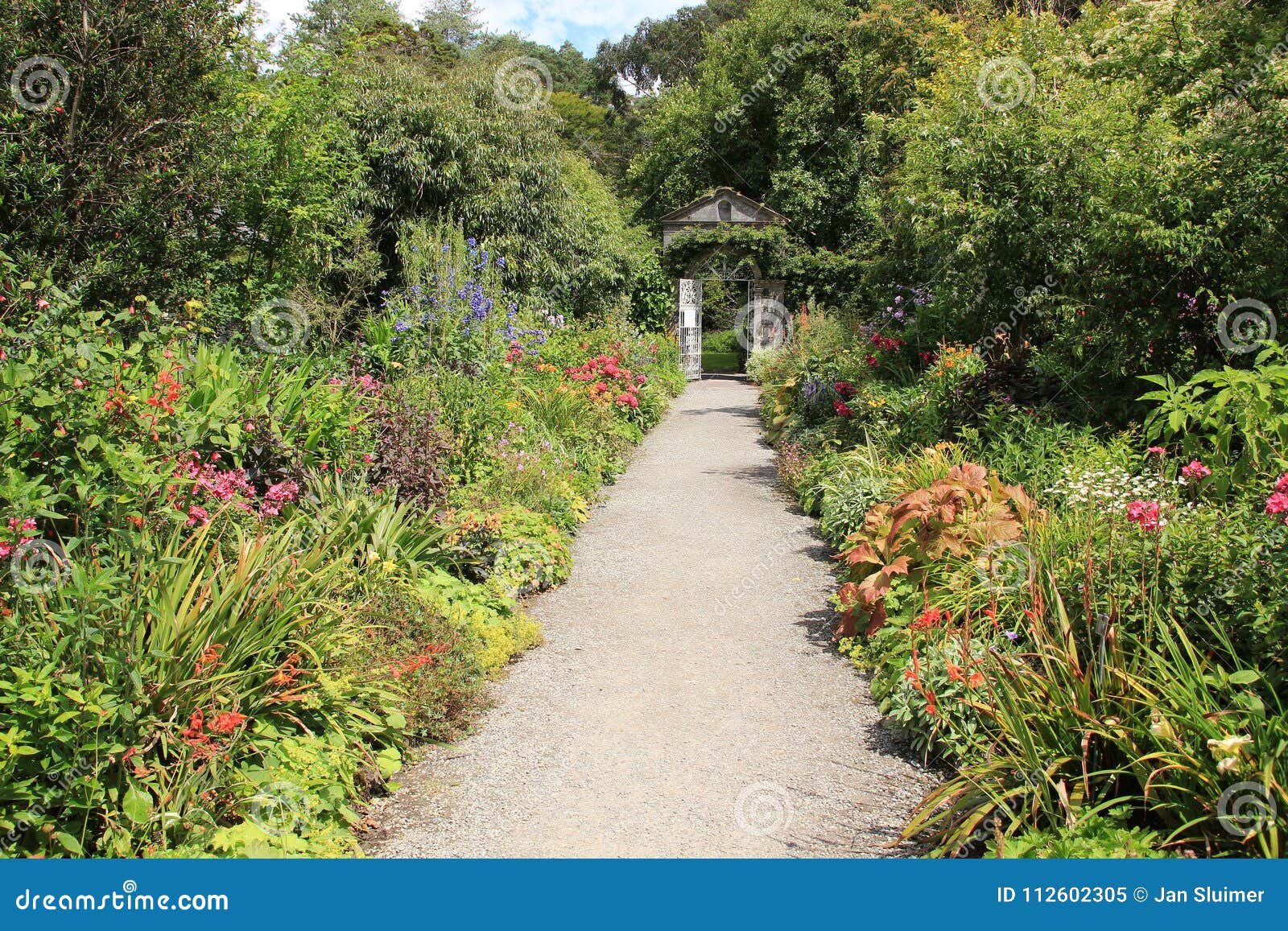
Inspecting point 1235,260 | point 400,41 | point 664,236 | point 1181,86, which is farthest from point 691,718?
point 664,236

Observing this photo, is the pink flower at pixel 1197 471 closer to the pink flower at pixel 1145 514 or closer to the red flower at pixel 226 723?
the pink flower at pixel 1145 514

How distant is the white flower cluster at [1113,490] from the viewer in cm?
465

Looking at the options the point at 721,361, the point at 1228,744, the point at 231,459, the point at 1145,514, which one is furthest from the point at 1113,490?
the point at 721,361

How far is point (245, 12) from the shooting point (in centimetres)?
721

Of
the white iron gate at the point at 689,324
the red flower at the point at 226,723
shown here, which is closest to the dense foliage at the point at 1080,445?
the red flower at the point at 226,723

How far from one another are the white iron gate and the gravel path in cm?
1386

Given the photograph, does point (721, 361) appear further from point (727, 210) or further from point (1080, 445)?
point (1080, 445)

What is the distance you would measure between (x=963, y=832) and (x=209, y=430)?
3.79 metres

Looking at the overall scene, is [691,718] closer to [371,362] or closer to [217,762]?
[217,762]

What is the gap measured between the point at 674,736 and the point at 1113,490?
8.27 ft

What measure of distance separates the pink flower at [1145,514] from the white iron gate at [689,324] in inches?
670

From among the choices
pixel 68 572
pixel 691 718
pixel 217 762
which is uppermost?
pixel 68 572

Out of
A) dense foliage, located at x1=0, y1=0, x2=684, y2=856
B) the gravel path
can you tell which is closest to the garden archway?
dense foliage, located at x1=0, y1=0, x2=684, y2=856

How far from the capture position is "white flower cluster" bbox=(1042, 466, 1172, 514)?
4.65m
